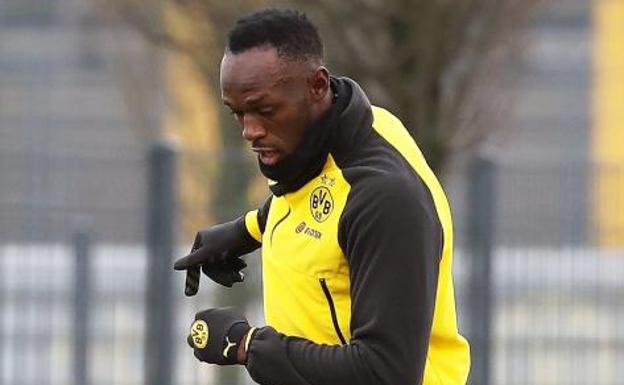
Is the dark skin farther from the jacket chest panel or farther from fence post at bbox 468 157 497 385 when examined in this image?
fence post at bbox 468 157 497 385

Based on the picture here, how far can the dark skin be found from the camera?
3.72 m

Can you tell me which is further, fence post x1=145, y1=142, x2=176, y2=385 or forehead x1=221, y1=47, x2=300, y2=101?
fence post x1=145, y1=142, x2=176, y2=385

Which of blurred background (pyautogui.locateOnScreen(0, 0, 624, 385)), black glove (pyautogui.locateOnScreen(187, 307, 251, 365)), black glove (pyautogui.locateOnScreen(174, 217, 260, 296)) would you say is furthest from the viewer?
blurred background (pyautogui.locateOnScreen(0, 0, 624, 385))

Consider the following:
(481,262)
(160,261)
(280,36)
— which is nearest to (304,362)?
(280,36)

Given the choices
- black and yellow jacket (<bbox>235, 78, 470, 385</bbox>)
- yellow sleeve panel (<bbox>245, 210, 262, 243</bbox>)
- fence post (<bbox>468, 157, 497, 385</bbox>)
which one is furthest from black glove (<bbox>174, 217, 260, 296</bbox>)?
fence post (<bbox>468, 157, 497, 385</bbox>)

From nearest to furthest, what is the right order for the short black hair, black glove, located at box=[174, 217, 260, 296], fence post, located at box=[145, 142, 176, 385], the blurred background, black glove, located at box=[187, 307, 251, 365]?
the short black hair, black glove, located at box=[187, 307, 251, 365], black glove, located at box=[174, 217, 260, 296], fence post, located at box=[145, 142, 176, 385], the blurred background

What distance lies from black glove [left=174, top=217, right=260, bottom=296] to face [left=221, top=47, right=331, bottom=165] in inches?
23.3

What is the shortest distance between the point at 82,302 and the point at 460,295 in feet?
5.64

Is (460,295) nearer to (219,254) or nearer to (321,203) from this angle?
(219,254)

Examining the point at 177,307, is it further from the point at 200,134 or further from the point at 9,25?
the point at 9,25

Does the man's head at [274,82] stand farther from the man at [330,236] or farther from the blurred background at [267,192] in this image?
the blurred background at [267,192]

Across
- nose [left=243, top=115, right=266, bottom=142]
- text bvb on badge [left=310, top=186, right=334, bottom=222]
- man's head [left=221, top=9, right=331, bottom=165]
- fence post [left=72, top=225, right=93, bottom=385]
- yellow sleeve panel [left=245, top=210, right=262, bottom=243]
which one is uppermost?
man's head [left=221, top=9, right=331, bottom=165]

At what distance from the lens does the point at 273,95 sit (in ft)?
12.2

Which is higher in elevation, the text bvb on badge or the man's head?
the man's head
